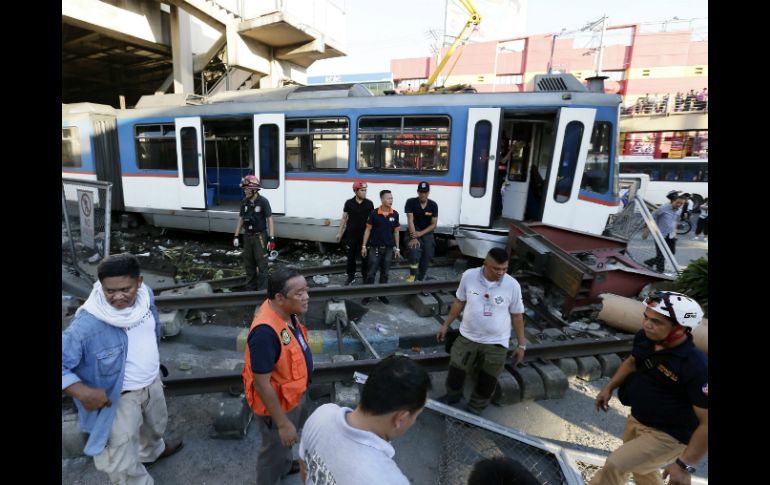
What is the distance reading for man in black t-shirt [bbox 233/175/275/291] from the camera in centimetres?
591

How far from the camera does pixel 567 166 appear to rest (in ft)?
22.3

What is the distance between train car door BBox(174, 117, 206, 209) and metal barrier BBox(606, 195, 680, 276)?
904 cm

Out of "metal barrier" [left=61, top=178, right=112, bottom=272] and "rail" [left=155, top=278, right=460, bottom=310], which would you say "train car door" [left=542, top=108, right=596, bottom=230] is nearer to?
"rail" [left=155, top=278, right=460, bottom=310]

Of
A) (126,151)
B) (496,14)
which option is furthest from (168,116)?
(496,14)

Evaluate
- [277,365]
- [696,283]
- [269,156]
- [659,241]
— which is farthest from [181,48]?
[696,283]

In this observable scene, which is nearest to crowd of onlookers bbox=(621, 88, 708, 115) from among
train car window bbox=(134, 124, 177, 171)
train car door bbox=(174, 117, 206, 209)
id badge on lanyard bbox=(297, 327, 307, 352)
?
train car door bbox=(174, 117, 206, 209)

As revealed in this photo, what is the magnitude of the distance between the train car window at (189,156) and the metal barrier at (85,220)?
262cm

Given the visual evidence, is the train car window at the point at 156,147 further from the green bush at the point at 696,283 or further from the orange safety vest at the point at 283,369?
the green bush at the point at 696,283

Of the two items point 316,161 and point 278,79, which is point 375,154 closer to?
point 316,161

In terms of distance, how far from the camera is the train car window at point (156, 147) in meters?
9.05

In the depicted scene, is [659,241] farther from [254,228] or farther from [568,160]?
[254,228]

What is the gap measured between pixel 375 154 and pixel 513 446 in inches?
222

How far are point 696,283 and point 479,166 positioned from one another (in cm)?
382
